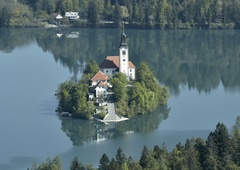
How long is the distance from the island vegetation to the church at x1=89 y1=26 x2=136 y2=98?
0.22 m

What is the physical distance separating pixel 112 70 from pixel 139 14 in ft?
77.7

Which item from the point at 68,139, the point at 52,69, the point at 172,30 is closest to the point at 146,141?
the point at 68,139

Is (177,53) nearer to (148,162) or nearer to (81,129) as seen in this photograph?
(81,129)

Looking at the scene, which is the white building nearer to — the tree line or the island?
the island

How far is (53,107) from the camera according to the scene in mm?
21859

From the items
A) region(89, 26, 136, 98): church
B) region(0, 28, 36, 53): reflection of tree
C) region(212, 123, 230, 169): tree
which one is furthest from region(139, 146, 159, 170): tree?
region(0, 28, 36, 53): reflection of tree

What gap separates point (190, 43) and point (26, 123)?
1934 centimetres

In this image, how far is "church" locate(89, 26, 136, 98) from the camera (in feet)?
68.3

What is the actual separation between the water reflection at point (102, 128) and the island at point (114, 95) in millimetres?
282

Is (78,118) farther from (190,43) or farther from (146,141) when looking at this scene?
(190,43)

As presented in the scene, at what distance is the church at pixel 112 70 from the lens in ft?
68.3

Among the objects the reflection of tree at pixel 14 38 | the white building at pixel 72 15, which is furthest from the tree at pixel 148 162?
the white building at pixel 72 15

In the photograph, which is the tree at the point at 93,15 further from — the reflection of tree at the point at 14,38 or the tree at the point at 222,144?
the tree at the point at 222,144

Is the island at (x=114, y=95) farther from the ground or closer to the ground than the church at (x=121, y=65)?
closer to the ground
